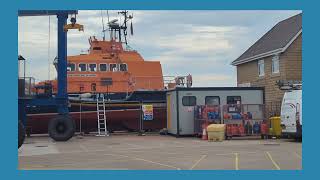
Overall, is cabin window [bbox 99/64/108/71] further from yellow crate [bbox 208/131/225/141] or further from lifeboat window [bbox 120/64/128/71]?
yellow crate [bbox 208/131/225/141]

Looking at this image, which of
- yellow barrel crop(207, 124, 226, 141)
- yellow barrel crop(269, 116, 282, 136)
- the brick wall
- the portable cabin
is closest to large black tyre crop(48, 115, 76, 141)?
the portable cabin

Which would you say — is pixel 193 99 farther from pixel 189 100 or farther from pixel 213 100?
pixel 213 100

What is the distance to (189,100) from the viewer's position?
2686 centimetres

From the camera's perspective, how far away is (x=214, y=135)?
23547mm

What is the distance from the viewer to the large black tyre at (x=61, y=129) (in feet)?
79.1

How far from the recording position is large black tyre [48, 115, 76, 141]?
2411 centimetres

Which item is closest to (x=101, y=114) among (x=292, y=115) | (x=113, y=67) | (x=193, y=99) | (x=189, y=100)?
(x=113, y=67)

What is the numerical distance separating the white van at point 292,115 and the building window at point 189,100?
17.6 ft

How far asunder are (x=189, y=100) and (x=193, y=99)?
0.75ft

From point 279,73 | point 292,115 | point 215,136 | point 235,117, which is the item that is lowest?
point 215,136

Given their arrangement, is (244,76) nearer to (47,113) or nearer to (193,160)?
(47,113)

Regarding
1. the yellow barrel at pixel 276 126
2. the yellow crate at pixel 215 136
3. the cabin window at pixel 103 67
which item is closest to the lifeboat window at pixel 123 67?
the cabin window at pixel 103 67

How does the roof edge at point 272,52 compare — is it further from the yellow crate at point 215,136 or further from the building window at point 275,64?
the yellow crate at point 215,136

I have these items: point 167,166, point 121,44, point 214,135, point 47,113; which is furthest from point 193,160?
point 121,44
